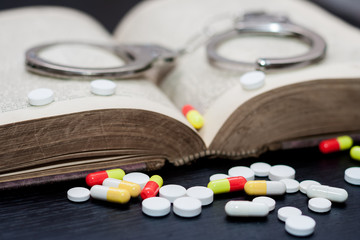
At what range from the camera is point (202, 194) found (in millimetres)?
806

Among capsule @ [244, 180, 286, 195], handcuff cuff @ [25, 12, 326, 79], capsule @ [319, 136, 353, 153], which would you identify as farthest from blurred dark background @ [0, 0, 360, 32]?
capsule @ [244, 180, 286, 195]

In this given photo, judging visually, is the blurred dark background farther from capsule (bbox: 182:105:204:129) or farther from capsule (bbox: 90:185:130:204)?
capsule (bbox: 90:185:130:204)

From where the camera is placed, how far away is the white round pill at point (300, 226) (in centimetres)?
71

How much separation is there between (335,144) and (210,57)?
336mm

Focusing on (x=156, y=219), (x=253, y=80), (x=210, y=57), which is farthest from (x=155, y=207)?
(x=210, y=57)

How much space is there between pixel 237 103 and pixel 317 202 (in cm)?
25

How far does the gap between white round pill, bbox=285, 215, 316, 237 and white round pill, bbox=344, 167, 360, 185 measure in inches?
7.1

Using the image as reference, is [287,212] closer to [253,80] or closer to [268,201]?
[268,201]

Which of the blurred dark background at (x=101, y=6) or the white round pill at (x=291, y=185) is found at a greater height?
the blurred dark background at (x=101, y=6)

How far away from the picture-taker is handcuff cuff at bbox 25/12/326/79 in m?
1.01

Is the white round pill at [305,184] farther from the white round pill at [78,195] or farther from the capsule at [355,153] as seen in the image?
the white round pill at [78,195]

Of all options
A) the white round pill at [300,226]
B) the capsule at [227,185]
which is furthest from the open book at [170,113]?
the white round pill at [300,226]

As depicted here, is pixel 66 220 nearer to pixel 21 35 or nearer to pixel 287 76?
pixel 287 76

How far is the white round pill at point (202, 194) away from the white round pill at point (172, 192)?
1cm
